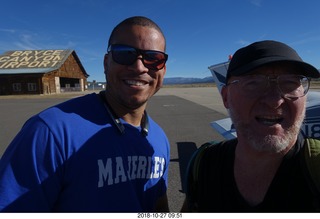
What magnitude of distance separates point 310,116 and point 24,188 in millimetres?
3695

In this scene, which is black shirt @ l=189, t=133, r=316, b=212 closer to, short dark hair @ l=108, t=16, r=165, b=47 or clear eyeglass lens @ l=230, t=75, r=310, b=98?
clear eyeglass lens @ l=230, t=75, r=310, b=98

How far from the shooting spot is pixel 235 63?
160cm

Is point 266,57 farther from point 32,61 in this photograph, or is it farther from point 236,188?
point 32,61

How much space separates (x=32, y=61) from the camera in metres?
43.5

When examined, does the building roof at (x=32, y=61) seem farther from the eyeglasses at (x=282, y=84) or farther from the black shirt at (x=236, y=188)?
the eyeglasses at (x=282, y=84)

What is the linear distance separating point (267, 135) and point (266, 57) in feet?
1.37

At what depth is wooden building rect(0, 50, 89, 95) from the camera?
3994 cm

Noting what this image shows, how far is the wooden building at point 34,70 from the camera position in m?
39.9

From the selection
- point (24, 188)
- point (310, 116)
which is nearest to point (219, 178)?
point (24, 188)

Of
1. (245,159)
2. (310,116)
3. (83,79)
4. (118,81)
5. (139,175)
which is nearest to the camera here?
(245,159)

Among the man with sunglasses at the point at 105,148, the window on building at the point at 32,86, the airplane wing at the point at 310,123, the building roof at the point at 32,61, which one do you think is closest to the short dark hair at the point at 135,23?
the man with sunglasses at the point at 105,148

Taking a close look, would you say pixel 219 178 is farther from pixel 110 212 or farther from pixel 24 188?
pixel 24 188

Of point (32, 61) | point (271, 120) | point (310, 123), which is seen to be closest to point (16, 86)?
point (32, 61)

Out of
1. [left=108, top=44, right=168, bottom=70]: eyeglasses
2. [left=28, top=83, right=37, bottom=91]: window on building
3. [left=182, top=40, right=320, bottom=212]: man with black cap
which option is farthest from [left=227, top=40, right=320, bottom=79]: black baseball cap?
[left=28, top=83, right=37, bottom=91]: window on building
